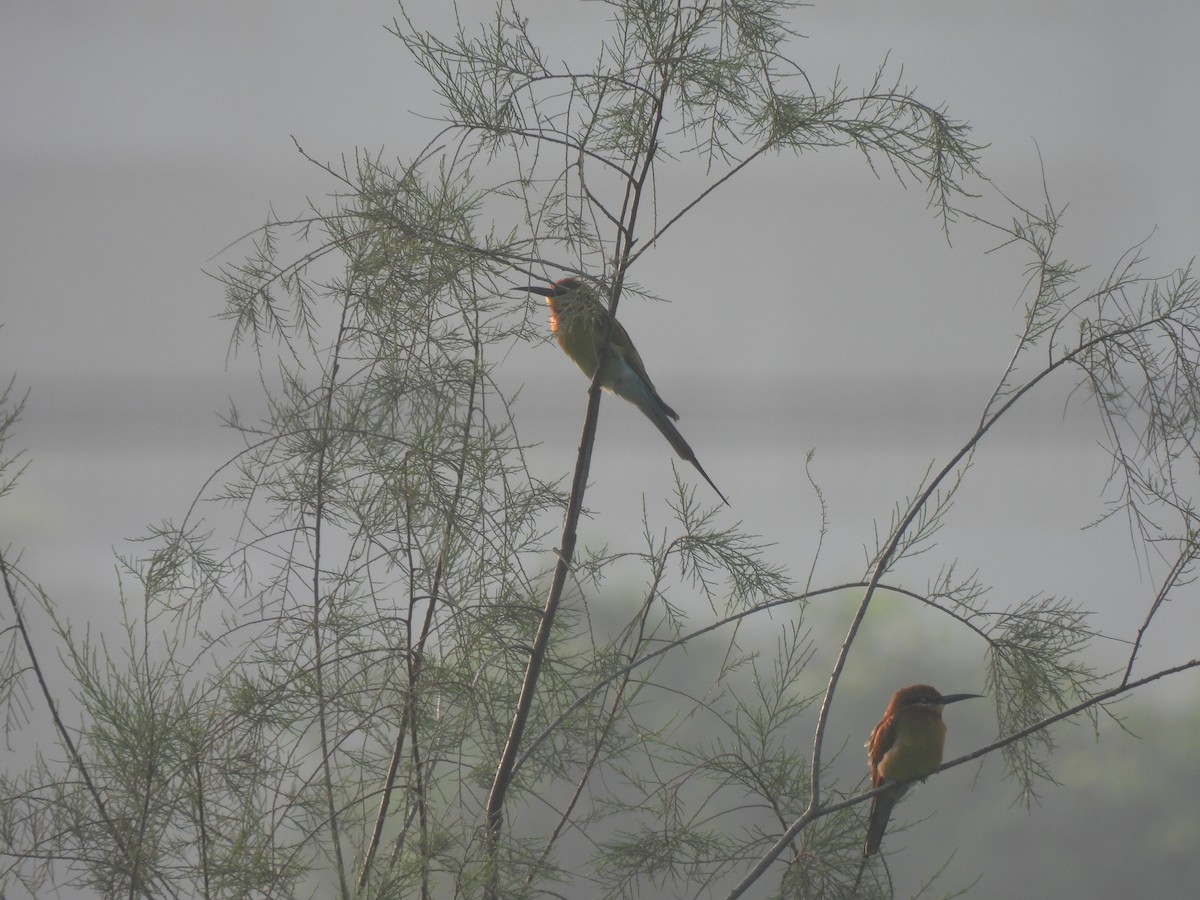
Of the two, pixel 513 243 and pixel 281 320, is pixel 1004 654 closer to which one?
pixel 513 243

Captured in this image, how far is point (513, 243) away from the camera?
1259 millimetres

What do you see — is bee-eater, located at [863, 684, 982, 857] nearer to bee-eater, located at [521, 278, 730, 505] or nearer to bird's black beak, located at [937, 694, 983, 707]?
bird's black beak, located at [937, 694, 983, 707]

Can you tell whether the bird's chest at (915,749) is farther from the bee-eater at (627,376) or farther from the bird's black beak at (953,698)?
the bee-eater at (627,376)

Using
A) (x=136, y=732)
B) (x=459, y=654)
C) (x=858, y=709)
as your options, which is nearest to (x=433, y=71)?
(x=459, y=654)

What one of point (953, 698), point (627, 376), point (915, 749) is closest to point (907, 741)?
point (915, 749)

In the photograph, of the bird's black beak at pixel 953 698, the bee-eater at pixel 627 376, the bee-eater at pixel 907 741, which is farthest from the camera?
the bee-eater at pixel 627 376

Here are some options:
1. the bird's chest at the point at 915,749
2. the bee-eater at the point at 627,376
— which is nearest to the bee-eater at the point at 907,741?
the bird's chest at the point at 915,749

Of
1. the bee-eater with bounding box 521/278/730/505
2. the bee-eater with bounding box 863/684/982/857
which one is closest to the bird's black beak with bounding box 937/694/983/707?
the bee-eater with bounding box 863/684/982/857

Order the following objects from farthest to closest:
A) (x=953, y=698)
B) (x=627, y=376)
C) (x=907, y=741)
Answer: (x=627, y=376) < (x=907, y=741) < (x=953, y=698)

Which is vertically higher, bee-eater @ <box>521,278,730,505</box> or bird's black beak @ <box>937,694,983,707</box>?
bee-eater @ <box>521,278,730,505</box>

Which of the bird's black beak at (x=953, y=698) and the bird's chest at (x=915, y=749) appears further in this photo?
the bird's chest at (x=915, y=749)

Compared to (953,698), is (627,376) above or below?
above

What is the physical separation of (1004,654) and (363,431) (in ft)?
2.62

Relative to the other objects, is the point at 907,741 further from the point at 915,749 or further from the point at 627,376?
the point at 627,376
